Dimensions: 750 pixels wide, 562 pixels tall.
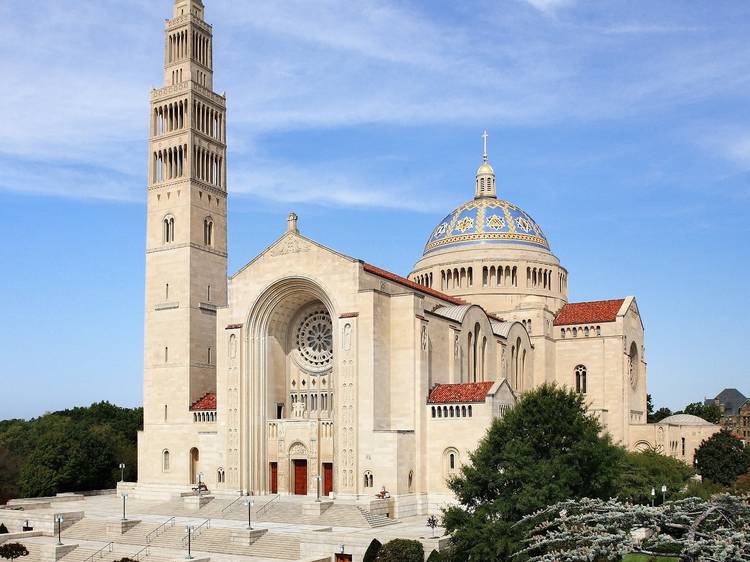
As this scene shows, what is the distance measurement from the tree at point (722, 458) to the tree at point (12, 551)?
42855 millimetres

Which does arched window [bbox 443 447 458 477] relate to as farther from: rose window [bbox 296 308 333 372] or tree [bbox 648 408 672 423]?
tree [bbox 648 408 672 423]

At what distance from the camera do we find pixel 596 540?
1499cm

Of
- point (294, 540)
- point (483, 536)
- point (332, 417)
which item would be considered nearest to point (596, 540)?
point (483, 536)

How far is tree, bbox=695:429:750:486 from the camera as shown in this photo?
2325 inches

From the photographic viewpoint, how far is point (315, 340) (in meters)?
55.6

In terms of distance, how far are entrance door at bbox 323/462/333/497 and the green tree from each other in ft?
53.2

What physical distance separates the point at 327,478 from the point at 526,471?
69.1 ft

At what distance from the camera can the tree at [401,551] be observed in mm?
35031

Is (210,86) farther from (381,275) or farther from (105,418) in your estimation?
(105,418)

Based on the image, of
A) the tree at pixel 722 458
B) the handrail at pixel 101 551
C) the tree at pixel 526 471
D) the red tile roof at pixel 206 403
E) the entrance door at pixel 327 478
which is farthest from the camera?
the tree at pixel 722 458

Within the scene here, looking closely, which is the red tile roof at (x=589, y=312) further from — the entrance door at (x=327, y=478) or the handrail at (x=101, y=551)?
the handrail at (x=101, y=551)

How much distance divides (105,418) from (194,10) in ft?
149

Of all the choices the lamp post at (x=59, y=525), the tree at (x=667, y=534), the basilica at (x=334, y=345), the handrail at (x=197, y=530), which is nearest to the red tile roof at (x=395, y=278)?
the basilica at (x=334, y=345)

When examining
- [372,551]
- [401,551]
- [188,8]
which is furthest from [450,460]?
[188,8]
